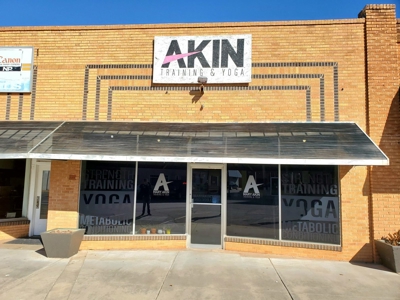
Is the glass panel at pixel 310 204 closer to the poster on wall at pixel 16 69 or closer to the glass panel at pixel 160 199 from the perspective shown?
the glass panel at pixel 160 199

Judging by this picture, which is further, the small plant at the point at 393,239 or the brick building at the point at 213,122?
the brick building at the point at 213,122

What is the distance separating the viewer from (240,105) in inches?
323

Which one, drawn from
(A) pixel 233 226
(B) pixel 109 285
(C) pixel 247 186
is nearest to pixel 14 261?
(B) pixel 109 285

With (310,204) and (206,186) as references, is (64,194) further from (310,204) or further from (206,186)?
(310,204)

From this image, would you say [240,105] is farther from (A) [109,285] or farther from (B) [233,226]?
(A) [109,285]

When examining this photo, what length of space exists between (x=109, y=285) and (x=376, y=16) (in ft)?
30.4

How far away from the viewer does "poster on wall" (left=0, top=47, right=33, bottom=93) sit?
28.5 ft

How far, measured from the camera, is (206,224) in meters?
8.22

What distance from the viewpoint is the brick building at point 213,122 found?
752 centimetres

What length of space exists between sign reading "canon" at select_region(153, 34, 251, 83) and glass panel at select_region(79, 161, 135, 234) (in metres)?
2.86

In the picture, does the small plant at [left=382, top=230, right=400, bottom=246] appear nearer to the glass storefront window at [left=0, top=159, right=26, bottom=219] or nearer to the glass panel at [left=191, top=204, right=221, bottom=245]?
the glass panel at [left=191, top=204, right=221, bottom=245]

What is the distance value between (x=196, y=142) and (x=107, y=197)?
122 inches

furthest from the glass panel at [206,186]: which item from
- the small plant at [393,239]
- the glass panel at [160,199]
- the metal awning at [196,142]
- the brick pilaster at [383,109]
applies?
the small plant at [393,239]

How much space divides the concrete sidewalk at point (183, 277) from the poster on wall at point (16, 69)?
181 inches
